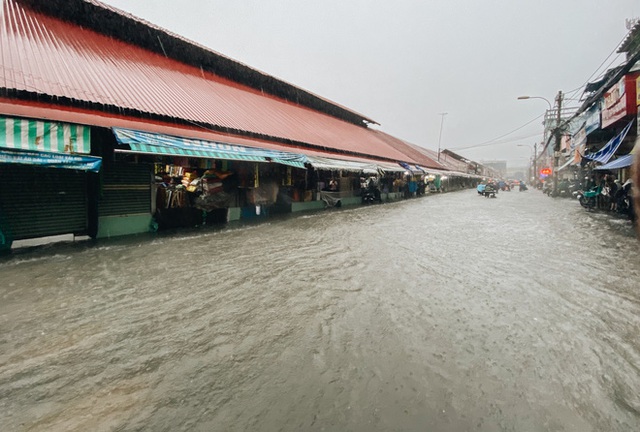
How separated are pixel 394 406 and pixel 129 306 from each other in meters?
3.23

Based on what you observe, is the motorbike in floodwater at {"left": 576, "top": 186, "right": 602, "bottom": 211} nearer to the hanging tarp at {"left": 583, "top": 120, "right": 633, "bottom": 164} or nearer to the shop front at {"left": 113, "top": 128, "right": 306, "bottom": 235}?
the hanging tarp at {"left": 583, "top": 120, "right": 633, "bottom": 164}

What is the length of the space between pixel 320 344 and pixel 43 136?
6.87 meters

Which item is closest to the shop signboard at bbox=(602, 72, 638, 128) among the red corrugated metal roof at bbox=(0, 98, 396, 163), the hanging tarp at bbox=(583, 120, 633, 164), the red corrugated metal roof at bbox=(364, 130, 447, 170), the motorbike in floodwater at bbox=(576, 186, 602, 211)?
the hanging tarp at bbox=(583, 120, 633, 164)

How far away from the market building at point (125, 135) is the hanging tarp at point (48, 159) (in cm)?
2

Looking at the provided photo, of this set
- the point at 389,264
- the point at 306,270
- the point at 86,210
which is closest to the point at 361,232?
the point at 389,264

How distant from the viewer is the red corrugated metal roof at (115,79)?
692cm

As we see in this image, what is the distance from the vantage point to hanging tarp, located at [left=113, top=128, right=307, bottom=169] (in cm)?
648

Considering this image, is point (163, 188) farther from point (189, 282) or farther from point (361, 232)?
point (361, 232)

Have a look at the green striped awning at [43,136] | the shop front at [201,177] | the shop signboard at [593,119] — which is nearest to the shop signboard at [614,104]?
the shop signboard at [593,119]

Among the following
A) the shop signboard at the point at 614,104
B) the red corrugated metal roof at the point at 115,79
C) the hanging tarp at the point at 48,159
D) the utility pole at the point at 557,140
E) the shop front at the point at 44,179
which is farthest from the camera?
the utility pole at the point at 557,140

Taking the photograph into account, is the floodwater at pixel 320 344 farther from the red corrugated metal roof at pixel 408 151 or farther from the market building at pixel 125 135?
the red corrugated metal roof at pixel 408 151

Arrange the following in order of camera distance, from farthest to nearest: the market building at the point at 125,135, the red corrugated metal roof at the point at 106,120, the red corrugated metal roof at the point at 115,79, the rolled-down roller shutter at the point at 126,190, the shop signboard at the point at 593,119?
the shop signboard at the point at 593,119 < the rolled-down roller shutter at the point at 126,190 < the red corrugated metal roof at the point at 115,79 < the market building at the point at 125,135 < the red corrugated metal roof at the point at 106,120

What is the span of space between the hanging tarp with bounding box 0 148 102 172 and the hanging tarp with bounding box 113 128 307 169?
30.1 inches

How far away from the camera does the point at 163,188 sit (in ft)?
28.0
